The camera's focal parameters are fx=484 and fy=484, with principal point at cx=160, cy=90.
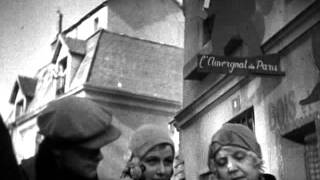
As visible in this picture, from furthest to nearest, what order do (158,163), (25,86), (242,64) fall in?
(25,86) → (242,64) → (158,163)

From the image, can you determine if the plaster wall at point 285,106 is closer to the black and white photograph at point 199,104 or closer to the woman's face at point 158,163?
the black and white photograph at point 199,104

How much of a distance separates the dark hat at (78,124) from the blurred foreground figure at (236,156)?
5.87 feet

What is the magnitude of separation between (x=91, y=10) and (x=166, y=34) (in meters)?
3.74

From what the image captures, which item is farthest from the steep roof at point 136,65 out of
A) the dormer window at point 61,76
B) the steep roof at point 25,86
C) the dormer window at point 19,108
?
the dormer window at point 19,108

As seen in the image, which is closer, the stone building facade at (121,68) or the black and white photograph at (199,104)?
the black and white photograph at (199,104)

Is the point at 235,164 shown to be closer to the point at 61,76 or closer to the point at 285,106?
the point at 285,106

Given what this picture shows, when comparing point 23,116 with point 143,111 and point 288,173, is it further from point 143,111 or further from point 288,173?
point 288,173

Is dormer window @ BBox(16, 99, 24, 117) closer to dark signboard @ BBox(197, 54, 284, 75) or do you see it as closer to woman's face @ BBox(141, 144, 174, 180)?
dark signboard @ BBox(197, 54, 284, 75)

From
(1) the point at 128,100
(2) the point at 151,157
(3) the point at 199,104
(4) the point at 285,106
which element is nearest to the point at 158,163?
(2) the point at 151,157

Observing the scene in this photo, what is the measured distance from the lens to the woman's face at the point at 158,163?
3.96 meters

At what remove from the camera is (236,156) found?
3891mm

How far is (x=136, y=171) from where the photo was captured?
13.2 feet

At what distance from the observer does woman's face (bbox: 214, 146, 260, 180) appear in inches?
150

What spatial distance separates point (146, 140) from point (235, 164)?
800 mm
